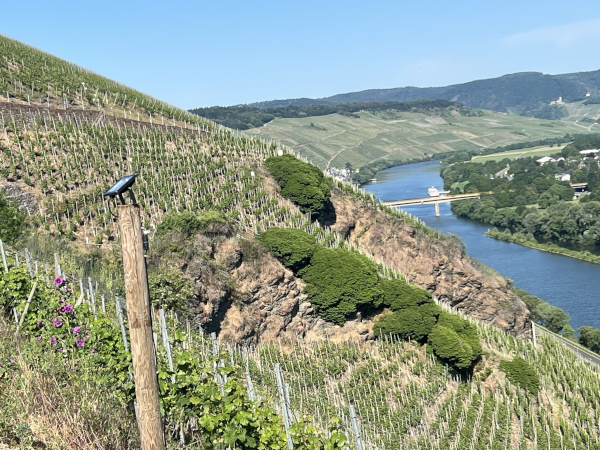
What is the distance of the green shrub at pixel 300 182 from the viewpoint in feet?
114

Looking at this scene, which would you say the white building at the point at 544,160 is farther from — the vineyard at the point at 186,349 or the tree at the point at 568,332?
the vineyard at the point at 186,349

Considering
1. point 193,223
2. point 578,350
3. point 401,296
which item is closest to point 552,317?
point 578,350

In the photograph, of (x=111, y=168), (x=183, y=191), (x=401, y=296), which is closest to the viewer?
(x=401, y=296)

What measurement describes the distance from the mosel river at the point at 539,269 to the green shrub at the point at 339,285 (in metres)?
31.1

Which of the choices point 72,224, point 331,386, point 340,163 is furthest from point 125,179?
point 340,163

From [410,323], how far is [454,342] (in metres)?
2.33

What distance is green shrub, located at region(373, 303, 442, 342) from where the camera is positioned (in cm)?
2745

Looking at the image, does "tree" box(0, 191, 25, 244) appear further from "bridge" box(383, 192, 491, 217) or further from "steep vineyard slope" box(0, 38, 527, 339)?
"bridge" box(383, 192, 491, 217)

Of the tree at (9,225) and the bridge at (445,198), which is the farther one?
the bridge at (445,198)

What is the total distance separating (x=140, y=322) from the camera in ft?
17.2

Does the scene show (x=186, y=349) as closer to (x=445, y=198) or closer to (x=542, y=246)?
(x=542, y=246)

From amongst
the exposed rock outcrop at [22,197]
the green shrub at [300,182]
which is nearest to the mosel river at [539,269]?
the green shrub at [300,182]

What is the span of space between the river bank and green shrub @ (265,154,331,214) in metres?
47.0

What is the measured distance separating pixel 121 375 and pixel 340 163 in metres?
157
